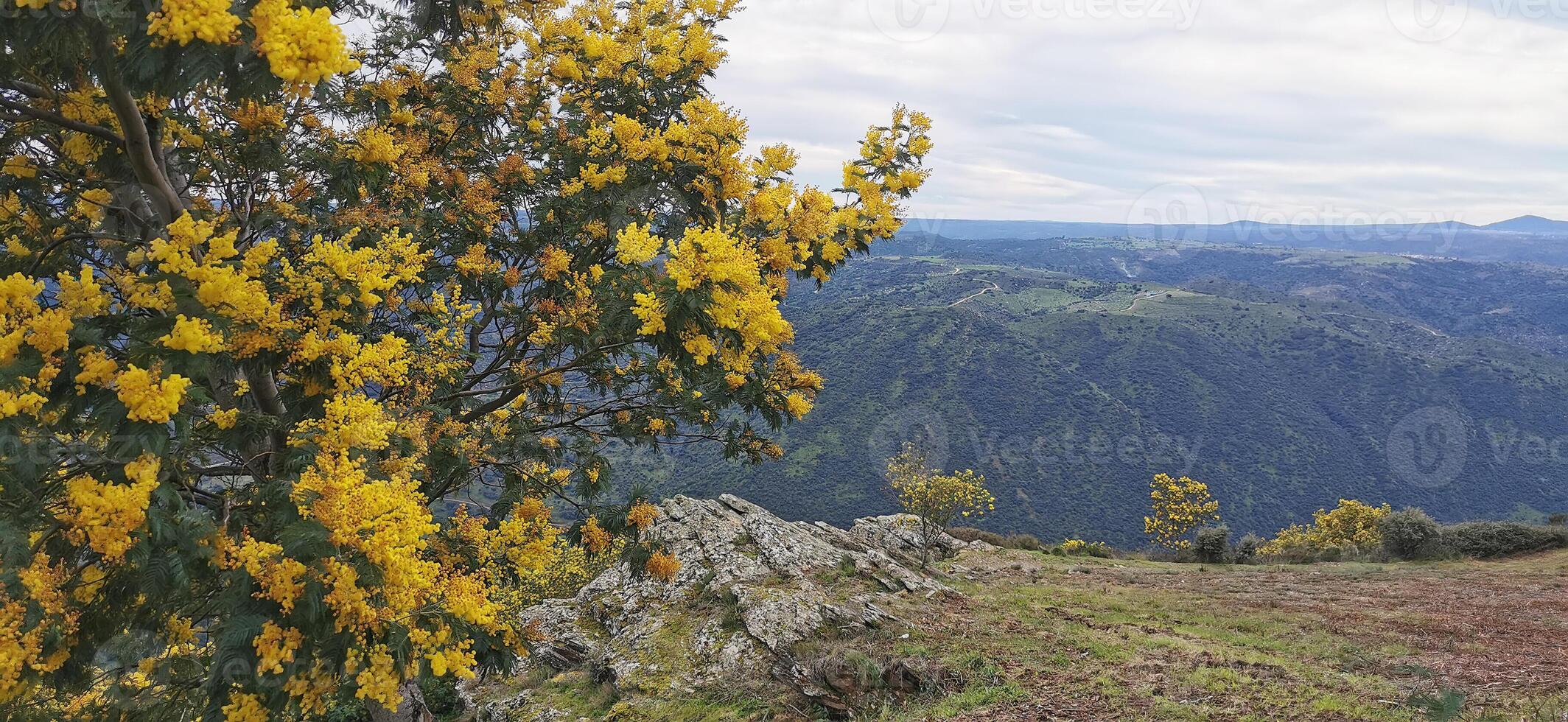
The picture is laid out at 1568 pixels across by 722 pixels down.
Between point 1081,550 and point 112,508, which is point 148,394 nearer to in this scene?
point 112,508

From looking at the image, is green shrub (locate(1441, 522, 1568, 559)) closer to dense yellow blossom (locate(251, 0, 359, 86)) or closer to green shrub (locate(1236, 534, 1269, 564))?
green shrub (locate(1236, 534, 1269, 564))

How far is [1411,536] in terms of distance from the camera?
3206 centimetres

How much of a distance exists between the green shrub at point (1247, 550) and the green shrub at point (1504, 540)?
7.44 meters

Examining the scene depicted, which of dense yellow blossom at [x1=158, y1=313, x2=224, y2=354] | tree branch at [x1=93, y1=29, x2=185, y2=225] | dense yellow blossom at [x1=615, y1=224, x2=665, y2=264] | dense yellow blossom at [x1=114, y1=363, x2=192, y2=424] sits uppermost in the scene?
tree branch at [x1=93, y1=29, x2=185, y2=225]

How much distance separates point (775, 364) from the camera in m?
9.68

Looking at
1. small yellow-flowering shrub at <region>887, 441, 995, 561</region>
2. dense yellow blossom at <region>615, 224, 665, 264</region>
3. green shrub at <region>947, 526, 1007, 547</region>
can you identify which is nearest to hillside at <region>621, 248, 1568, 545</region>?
green shrub at <region>947, 526, 1007, 547</region>

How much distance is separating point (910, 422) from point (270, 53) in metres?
124

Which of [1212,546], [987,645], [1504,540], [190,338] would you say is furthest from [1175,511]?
[190,338]

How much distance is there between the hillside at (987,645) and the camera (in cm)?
976

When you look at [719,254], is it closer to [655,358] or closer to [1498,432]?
[655,358]

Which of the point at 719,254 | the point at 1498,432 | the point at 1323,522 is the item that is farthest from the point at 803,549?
the point at 1498,432

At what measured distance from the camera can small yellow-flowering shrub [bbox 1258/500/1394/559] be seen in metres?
35.2

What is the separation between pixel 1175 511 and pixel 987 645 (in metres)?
39.4

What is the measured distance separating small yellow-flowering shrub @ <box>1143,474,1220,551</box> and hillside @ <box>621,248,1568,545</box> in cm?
5025
